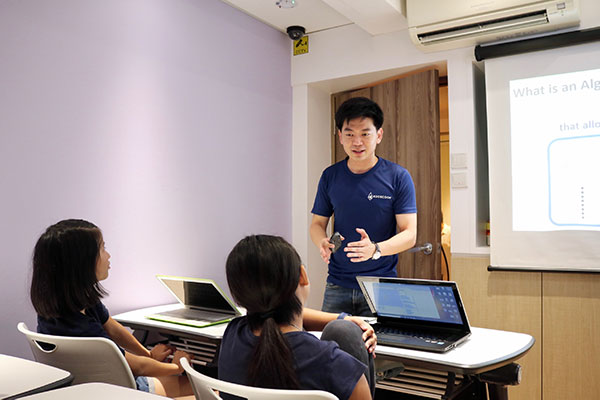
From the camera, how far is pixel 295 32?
3.81 meters

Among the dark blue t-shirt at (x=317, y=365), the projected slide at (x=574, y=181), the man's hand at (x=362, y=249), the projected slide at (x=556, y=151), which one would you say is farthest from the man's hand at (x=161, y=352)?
the projected slide at (x=574, y=181)

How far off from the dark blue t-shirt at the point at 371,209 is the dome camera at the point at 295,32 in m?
1.73

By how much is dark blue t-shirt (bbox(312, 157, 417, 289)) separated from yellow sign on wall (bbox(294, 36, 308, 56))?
5.77 ft

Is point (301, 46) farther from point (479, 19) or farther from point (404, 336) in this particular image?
point (404, 336)

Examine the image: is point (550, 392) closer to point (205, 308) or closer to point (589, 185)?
point (589, 185)

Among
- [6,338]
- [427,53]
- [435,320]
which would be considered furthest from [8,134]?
[427,53]

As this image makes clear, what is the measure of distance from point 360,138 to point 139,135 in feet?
4.01

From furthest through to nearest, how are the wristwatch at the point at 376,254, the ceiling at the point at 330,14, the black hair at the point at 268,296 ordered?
the ceiling at the point at 330,14
the wristwatch at the point at 376,254
the black hair at the point at 268,296

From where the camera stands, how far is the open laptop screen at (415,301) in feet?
5.48

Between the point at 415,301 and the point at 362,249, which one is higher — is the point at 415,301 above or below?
below

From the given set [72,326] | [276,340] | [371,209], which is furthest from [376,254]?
[72,326]

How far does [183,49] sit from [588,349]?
2896mm

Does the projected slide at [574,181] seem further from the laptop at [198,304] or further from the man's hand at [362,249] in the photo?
the laptop at [198,304]

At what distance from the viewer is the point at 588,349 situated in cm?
282
